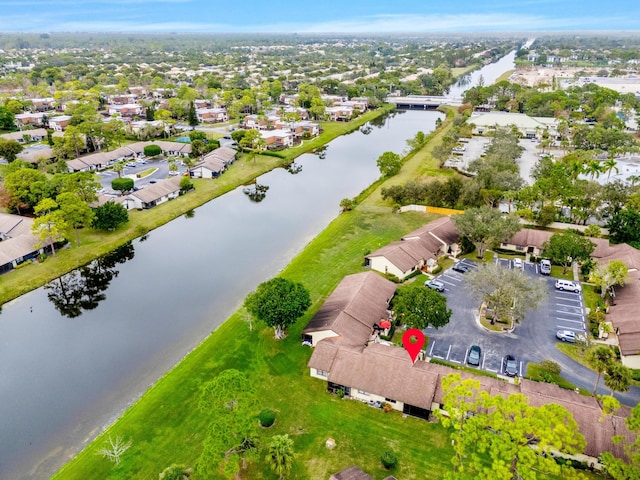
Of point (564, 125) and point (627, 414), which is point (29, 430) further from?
point (564, 125)

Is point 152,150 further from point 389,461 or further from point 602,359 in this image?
point 602,359

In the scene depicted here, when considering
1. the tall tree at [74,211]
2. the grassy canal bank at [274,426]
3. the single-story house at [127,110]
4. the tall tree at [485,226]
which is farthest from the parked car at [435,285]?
the single-story house at [127,110]

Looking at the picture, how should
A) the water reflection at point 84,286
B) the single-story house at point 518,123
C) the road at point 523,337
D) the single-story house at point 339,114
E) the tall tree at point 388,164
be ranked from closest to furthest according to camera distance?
the road at point 523,337, the water reflection at point 84,286, the tall tree at point 388,164, the single-story house at point 518,123, the single-story house at point 339,114

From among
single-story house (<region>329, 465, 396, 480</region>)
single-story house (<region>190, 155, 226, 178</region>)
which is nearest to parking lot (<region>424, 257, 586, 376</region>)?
single-story house (<region>329, 465, 396, 480</region>)

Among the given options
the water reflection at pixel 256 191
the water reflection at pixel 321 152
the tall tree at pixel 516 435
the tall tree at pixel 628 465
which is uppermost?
the tall tree at pixel 516 435

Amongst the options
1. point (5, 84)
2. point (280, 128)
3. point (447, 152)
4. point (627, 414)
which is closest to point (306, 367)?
point (627, 414)

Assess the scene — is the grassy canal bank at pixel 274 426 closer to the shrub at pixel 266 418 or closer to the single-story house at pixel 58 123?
the shrub at pixel 266 418

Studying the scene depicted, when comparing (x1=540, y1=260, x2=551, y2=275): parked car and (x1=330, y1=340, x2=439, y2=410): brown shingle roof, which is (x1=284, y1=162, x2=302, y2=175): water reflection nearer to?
(x1=540, y1=260, x2=551, y2=275): parked car
